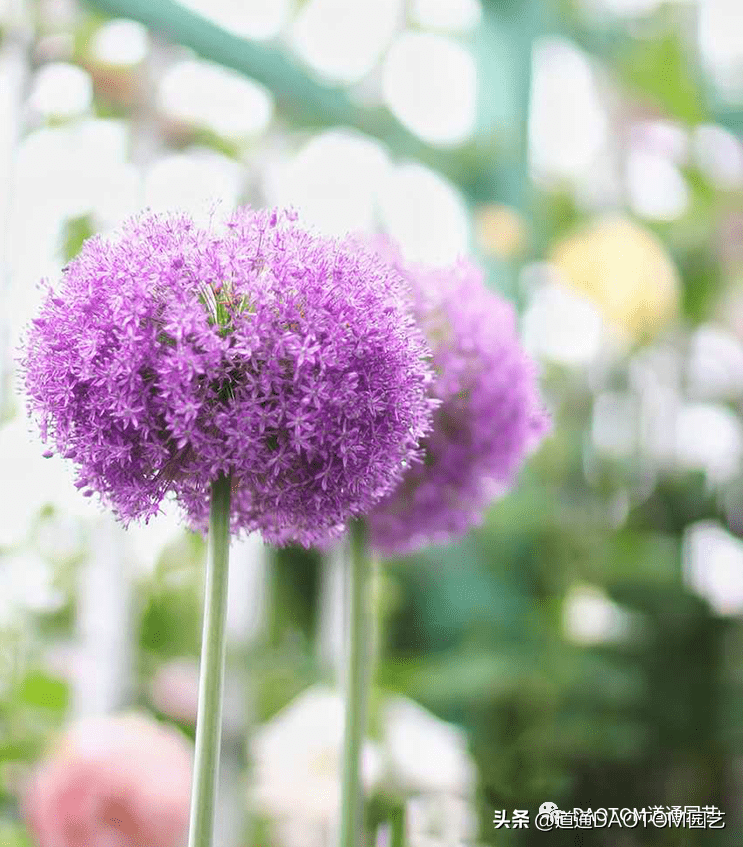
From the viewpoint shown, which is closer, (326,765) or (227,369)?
(227,369)

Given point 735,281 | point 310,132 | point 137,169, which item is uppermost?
point 735,281

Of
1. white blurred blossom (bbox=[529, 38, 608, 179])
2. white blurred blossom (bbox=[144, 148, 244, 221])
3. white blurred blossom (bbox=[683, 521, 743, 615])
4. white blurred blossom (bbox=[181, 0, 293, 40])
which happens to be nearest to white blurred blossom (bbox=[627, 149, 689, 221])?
white blurred blossom (bbox=[529, 38, 608, 179])

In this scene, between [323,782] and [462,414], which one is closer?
[462,414]

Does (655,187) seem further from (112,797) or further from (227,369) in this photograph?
(227,369)

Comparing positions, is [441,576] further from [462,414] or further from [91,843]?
[462,414]

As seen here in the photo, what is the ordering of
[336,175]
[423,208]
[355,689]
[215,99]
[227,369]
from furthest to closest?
[423,208], [336,175], [215,99], [355,689], [227,369]

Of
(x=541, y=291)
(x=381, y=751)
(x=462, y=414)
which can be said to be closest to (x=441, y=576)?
(x=541, y=291)

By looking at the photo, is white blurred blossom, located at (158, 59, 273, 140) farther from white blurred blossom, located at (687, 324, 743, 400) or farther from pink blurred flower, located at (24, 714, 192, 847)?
white blurred blossom, located at (687, 324, 743, 400)

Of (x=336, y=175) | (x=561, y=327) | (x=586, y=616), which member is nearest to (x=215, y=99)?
(x=336, y=175)
